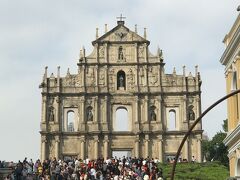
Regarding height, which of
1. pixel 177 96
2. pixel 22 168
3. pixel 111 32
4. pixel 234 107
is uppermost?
pixel 111 32

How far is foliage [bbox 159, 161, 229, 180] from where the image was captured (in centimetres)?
4478

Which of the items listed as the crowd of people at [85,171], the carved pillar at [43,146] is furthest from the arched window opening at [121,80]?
the crowd of people at [85,171]

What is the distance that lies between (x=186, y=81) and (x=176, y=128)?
4826 mm

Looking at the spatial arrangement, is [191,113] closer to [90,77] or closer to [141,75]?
[141,75]

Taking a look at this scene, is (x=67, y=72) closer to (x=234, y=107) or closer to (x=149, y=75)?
(x=149, y=75)

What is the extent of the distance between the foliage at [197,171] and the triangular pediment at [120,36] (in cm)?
1722

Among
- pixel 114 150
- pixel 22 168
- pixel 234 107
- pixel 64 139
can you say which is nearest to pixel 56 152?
pixel 64 139

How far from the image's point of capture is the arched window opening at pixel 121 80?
207 feet

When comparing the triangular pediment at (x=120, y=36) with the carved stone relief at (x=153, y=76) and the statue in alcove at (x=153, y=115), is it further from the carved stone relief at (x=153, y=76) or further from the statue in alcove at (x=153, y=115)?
the statue in alcove at (x=153, y=115)

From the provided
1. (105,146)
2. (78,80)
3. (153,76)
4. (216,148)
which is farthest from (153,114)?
(216,148)

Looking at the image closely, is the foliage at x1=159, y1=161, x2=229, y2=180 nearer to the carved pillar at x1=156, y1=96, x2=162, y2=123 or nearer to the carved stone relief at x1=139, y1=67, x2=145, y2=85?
the carved pillar at x1=156, y1=96, x2=162, y2=123

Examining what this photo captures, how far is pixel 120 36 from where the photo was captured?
63.3 meters

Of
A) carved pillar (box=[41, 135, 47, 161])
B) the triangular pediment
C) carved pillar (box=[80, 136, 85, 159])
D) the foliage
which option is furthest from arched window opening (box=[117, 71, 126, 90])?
the foliage

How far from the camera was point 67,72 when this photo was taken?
6328 centimetres
